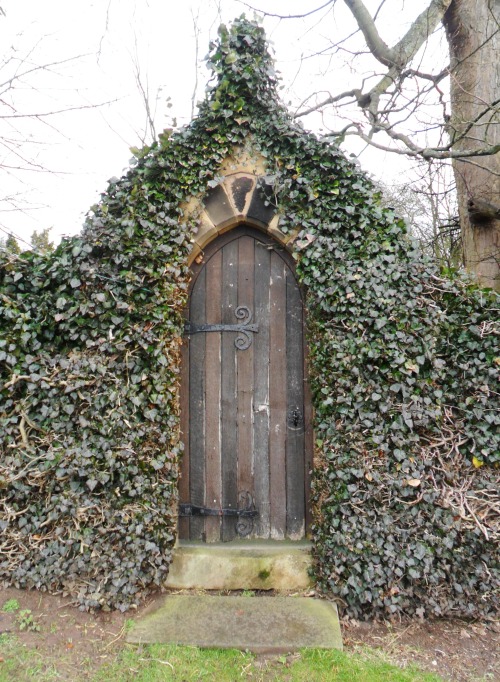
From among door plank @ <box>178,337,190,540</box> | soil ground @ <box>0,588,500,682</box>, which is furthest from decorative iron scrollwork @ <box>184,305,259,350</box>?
soil ground @ <box>0,588,500,682</box>

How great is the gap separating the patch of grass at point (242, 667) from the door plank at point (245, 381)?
1.15 meters

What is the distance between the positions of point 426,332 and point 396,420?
665mm

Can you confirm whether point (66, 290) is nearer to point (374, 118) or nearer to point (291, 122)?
point (291, 122)

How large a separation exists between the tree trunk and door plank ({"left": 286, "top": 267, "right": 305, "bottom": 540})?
2492 millimetres

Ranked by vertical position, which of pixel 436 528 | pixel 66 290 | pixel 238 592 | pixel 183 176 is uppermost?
pixel 183 176

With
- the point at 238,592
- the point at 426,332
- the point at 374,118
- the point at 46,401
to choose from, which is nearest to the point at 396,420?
the point at 426,332

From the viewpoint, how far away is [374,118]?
5.17 metres

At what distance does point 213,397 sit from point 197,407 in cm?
15

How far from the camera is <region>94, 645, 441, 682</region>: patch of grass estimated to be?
2.42 meters

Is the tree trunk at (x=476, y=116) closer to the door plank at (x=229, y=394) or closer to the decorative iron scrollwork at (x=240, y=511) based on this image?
the door plank at (x=229, y=394)

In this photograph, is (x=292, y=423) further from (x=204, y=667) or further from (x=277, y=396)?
(x=204, y=667)

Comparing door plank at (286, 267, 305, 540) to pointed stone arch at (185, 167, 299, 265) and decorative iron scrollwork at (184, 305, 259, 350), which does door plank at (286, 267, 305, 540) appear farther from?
pointed stone arch at (185, 167, 299, 265)

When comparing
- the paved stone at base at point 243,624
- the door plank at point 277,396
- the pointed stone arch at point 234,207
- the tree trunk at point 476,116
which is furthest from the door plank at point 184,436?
the tree trunk at point 476,116

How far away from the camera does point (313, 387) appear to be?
329 cm
